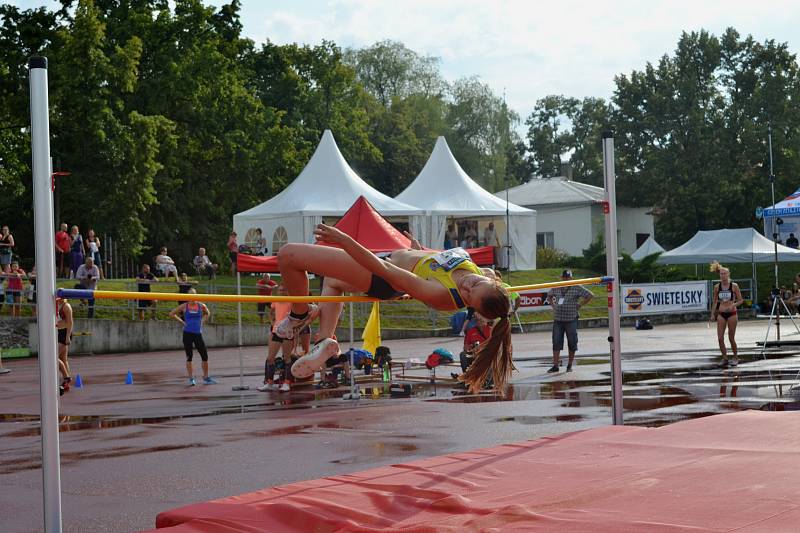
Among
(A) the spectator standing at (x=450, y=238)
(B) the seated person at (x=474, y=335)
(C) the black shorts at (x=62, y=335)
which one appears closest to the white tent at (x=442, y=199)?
(A) the spectator standing at (x=450, y=238)

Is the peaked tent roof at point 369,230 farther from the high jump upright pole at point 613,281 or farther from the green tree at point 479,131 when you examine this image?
the green tree at point 479,131

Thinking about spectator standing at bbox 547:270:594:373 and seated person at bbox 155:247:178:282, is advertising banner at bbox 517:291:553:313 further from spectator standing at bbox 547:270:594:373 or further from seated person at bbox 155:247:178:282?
spectator standing at bbox 547:270:594:373

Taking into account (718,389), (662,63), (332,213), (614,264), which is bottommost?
(718,389)

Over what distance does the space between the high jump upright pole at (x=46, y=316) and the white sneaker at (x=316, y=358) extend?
2419 millimetres

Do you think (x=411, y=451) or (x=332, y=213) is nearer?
(x=411, y=451)

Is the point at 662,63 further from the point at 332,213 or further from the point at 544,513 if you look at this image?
the point at 544,513

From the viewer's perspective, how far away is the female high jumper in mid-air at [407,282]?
720 cm

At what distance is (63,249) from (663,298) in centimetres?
1904

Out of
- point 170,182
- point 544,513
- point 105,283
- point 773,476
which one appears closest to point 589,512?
point 544,513

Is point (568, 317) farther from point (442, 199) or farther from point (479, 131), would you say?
point (479, 131)

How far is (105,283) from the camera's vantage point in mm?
29766

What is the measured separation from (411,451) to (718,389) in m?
6.58

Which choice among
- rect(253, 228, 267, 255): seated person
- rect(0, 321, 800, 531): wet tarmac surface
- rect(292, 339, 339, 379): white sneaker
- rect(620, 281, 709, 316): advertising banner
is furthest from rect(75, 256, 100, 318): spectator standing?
rect(292, 339, 339, 379): white sneaker

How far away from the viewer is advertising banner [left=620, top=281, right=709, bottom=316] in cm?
3306
